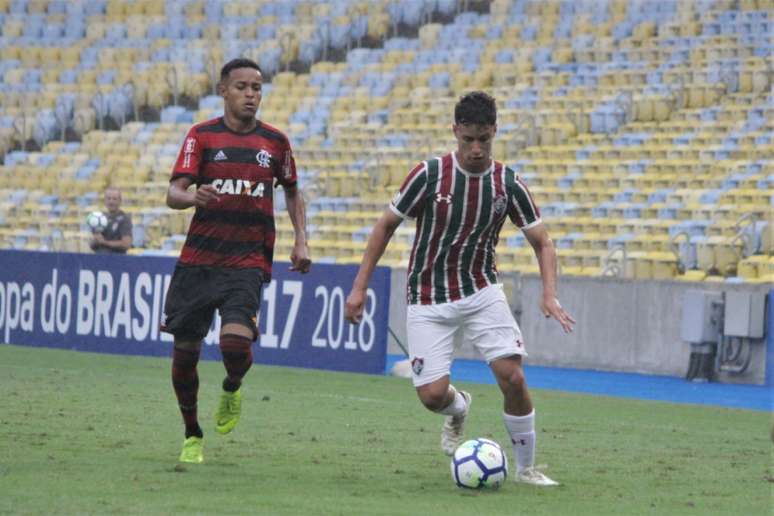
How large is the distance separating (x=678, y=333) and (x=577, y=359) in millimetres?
1402

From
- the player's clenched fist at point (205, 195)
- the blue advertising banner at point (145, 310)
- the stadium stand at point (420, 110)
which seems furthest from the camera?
the stadium stand at point (420, 110)

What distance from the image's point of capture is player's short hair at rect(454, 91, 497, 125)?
817 cm

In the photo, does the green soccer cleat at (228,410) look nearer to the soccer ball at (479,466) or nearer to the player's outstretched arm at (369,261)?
the player's outstretched arm at (369,261)

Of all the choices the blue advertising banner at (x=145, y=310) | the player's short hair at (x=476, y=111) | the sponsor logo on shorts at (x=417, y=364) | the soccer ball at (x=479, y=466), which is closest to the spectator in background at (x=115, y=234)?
the blue advertising banner at (x=145, y=310)

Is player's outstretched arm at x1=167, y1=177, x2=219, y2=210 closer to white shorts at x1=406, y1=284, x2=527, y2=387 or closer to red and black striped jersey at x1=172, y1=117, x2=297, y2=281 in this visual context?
red and black striped jersey at x1=172, y1=117, x2=297, y2=281

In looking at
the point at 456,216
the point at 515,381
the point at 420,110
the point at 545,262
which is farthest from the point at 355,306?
the point at 420,110

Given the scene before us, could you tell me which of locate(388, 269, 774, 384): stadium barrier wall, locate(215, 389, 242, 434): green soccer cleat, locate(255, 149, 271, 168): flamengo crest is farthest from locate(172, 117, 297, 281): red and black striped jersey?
locate(388, 269, 774, 384): stadium barrier wall

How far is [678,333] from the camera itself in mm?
18953

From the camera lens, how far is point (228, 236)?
9.01 meters

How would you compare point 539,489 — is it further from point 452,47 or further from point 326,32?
point 326,32

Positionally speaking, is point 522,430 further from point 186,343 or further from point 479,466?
point 186,343

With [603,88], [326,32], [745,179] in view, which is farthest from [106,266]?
[326,32]

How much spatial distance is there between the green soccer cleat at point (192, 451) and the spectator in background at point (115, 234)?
10.5 metres

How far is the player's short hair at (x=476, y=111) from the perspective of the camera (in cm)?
817
